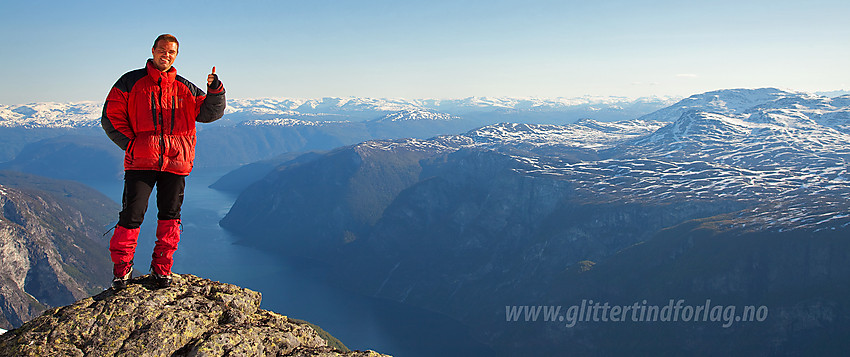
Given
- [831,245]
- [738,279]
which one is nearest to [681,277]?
[738,279]

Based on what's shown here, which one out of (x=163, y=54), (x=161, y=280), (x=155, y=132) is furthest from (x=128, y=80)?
(x=161, y=280)

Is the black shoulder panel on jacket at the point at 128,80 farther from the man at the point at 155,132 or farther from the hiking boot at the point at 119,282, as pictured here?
the hiking boot at the point at 119,282

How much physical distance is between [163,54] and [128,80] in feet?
2.81

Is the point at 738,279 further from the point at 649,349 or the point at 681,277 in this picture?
the point at 649,349

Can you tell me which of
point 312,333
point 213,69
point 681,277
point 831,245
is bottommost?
point 681,277

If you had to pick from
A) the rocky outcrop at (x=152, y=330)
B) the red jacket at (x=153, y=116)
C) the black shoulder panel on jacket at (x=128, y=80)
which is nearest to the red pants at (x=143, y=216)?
the red jacket at (x=153, y=116)

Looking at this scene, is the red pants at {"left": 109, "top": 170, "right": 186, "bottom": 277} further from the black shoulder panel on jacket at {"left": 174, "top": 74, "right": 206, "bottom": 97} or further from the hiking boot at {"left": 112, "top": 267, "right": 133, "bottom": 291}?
the black shoulder panel on jacket at {"left": 174, "top": 74, "right": 206, "bottom": 97}

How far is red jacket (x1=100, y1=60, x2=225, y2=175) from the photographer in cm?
988

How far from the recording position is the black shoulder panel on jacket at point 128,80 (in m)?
9.87

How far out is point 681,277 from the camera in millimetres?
182500

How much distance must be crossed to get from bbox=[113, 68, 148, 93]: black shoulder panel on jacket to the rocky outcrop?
163 inches

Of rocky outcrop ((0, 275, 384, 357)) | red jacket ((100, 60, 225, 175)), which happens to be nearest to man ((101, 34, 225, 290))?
red jacket ((100, 60, 225, 175))

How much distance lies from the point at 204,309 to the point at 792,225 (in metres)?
215

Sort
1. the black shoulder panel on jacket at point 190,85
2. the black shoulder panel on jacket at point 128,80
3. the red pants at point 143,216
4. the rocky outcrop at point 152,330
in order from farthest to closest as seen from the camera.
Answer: the black shoulder panel on jacket at point 190,85, the red pants at point 143,216, the black shoulder panel on jacket at point 128,80, the rocky outcrop at point 152,330
